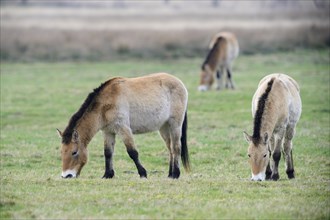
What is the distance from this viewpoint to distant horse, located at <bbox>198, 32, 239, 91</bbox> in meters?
26.2

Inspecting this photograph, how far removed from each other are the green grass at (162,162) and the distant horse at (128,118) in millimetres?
451

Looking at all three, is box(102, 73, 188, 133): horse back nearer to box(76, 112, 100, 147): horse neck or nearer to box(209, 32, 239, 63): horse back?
box(76, 112, 100, 147): horse neck

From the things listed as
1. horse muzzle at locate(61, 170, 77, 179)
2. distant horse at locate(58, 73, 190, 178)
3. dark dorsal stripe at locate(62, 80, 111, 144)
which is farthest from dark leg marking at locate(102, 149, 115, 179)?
dark dorsal stripe at locate(62, 80, 111, 144)

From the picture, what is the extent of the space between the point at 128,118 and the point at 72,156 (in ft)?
4.00

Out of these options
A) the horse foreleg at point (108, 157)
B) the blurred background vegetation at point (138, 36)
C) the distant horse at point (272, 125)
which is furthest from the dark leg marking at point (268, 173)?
the blurred background vegetation at point (138, 36)

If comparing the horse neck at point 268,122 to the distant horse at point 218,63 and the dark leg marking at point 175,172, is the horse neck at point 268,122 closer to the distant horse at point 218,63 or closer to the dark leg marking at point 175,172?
the dark leg marking at point 175,172

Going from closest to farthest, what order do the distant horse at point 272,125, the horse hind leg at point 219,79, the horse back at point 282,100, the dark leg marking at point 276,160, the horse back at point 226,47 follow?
1. the distant horse at point 272,125
2. the horse back at point 282,100
3. the dark leg marking at point 276,160
4. the horse hind leg at point 219,79
5. the horse back at point 226,47

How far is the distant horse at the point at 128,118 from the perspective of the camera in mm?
11117

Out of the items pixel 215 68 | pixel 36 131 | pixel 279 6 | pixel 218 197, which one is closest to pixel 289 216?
pixel 218 197

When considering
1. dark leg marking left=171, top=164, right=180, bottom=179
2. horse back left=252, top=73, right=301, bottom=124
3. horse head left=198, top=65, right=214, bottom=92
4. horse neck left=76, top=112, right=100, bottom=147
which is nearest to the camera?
horse neck left=76, top=112, right=100, bottom=147

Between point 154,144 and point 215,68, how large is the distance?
1040 centimetres

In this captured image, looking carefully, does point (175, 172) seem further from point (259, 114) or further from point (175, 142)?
point (259, 114)

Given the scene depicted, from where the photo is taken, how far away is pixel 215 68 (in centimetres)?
2645

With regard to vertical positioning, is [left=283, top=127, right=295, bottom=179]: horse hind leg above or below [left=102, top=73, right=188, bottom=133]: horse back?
below
